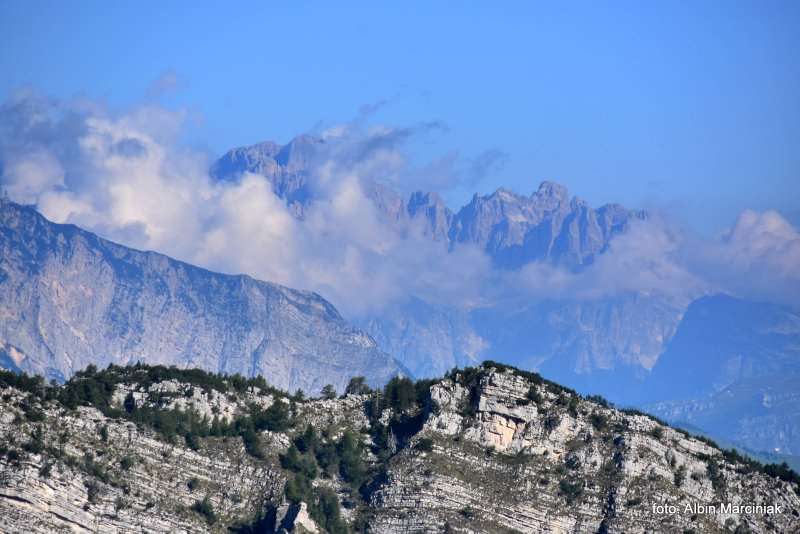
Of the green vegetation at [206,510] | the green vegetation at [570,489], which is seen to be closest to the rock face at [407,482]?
the green vegetation at [570,489]

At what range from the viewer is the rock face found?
7111 inches

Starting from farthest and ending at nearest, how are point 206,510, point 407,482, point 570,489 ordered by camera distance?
point 570,489 < point 407,482 < point 206,510

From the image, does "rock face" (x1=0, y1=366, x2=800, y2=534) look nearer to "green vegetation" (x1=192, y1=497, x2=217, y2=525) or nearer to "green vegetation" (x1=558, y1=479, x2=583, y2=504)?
"green vegetation" (x1=558, y1=479, x2=583, y2=504)

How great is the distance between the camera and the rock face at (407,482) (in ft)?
593

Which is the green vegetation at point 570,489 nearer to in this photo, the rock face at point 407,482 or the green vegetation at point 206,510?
the rock face at point 407,482

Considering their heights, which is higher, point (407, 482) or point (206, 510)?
point (407, 482)

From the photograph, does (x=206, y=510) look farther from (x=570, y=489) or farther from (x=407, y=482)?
(x=570, y=489)

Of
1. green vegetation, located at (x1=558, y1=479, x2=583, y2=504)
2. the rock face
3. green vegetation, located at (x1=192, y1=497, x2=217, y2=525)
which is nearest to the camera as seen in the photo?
the rock face

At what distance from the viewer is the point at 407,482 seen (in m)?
192

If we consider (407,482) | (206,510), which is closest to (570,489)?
(407,482)

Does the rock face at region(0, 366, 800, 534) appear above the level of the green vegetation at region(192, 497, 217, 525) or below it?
above

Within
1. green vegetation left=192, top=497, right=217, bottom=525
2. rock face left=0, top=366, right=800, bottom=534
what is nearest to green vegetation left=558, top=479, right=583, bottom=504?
rock face left=0, top=366, right=800, bottom=534

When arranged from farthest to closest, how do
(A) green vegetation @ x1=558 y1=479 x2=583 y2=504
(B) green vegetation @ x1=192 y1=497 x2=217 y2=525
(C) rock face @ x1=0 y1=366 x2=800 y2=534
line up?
(A) green vegetation @ x1=558 y1=479 x2=583 y2=504 < (B) green vegetation @ x1=192 y1=497 x2=217 y2=525 < (C) rock face @ x1=0 y1=366 x2=800 y2=534

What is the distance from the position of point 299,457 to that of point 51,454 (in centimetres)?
2845
